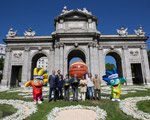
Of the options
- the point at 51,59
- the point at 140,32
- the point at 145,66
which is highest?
the point at 140,32

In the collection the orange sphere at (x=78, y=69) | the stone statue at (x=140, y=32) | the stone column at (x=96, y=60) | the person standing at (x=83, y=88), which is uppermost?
the stone statue at (x=140, y=32)

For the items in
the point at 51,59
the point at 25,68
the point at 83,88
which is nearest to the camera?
the point at 83,88

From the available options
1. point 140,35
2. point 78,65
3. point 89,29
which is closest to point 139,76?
point 140,35

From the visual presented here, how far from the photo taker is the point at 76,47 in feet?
96.3

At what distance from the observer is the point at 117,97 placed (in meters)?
10.2

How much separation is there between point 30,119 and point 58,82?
4551 mm

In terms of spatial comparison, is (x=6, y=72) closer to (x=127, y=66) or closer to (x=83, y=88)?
(x=83, y=88)

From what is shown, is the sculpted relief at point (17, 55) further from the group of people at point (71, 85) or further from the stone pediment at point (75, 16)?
the group of people at point (71, 85)

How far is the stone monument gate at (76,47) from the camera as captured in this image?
95.7ft

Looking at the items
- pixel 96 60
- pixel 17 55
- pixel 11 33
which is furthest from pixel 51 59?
pixel 11 33

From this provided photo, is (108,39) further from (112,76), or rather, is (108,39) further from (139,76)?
(112,76)

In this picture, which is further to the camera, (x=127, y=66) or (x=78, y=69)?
(x=127, y=66)

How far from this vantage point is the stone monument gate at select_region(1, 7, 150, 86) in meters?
29.2

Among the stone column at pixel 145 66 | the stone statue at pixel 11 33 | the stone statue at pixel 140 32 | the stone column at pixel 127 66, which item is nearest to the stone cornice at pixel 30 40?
the stone statue at pixel 11 33
